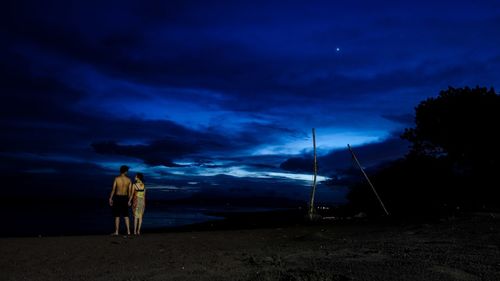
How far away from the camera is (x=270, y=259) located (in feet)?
23.3

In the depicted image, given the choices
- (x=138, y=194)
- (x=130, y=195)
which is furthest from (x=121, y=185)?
(x=138, y=194)

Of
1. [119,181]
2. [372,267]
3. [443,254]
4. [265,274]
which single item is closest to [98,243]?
[119,181]

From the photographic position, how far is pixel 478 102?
2544cm

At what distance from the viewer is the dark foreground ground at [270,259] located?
5.73 metres

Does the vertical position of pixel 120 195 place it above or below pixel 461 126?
below

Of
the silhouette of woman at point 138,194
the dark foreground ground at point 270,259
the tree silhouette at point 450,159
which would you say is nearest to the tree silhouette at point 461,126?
the tree silhouette at point 450,159

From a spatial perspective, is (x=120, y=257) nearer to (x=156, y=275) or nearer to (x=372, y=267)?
(x=156, y=275)

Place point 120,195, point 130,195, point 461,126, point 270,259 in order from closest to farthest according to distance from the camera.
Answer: point 270,259, point 120,195, point 130,195, point 461,126

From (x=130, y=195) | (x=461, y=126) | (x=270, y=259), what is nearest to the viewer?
(x=270, y=259)

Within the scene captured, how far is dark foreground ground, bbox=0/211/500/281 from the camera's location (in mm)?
5734

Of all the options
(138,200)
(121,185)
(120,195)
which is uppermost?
(121,185)

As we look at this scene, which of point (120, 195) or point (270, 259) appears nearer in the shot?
point (270, 259)

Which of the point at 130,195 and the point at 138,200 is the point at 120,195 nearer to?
the point at 130,195

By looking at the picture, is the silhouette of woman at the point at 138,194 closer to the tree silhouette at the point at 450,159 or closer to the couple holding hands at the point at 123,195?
the couple holding hands at the point at 123,195
